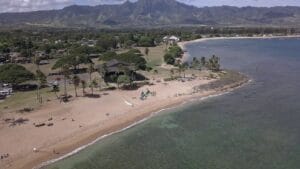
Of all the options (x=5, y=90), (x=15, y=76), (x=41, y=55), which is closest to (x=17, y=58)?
(x=41, y=55)

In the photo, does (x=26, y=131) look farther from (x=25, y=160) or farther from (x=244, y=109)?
(x=244, y=109)

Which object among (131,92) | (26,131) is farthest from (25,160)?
(131,92)

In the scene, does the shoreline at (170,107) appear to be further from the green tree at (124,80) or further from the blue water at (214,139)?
the green tree at (124,80)

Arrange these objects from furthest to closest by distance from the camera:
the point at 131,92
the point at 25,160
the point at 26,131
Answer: the point at 131,92
the point at 26,131
the point at 25,160

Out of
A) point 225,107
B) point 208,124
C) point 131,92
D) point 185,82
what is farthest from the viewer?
point 185,82

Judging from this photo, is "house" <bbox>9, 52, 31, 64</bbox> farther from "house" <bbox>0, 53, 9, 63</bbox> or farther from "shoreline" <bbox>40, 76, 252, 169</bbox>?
"shoreline" <bbox>40, 76, 252, 169</bbox>

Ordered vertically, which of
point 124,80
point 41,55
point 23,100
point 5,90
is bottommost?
point 23,100

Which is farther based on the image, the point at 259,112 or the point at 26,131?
the point at 259,112

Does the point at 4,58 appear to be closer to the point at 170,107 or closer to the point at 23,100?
the point at 23,100
